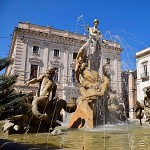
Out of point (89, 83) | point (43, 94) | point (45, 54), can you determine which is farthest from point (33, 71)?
point (43, 94)

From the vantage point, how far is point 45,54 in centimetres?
3228

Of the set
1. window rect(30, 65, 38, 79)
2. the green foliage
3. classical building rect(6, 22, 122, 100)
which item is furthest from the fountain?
window rect(30, 65, 38, 79)

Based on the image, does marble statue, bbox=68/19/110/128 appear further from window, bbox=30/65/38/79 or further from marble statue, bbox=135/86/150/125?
window, bbox=30/65/38/79

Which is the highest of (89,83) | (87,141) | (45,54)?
(45,54)

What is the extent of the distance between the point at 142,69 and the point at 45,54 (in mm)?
15214

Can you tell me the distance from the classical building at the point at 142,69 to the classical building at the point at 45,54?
3.79m

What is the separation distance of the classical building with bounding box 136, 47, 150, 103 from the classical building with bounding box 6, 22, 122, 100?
3787mm

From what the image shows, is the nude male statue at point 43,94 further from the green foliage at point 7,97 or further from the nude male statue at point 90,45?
the nude male statue at point 90,45

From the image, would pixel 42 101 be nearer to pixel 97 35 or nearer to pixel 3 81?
pixel 3 81

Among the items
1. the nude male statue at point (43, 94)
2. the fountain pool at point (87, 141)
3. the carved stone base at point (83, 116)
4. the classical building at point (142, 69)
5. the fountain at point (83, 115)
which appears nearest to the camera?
the fountain pool at point (87, 141)

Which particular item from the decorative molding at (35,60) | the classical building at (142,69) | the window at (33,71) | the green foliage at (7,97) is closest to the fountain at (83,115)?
the green foliage at (7,97)

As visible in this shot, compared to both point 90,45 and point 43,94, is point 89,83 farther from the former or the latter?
point 43,94

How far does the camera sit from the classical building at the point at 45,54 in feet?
99.2

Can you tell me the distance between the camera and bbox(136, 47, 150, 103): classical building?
3506 centimetres
